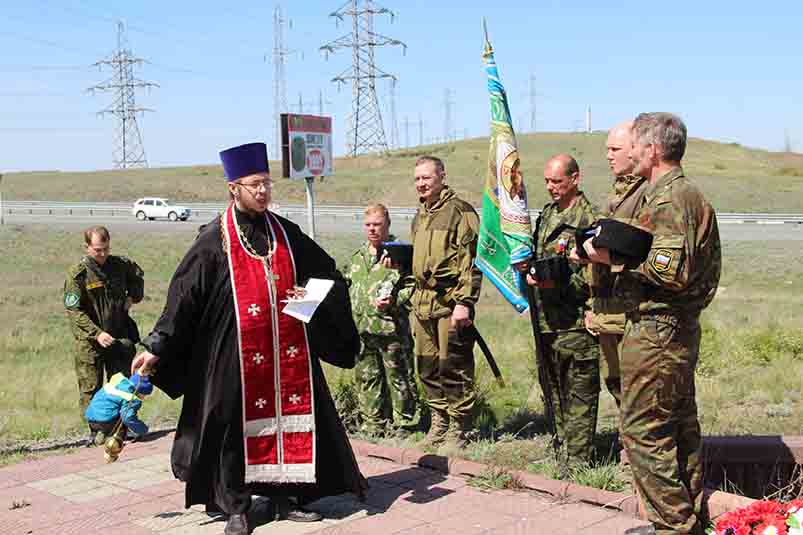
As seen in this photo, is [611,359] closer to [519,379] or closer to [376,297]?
[376,297]

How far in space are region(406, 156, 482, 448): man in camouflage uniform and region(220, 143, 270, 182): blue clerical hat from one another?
5.05ft

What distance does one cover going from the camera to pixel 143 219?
45.9 meters

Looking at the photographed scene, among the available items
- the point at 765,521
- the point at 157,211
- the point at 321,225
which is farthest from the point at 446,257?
the point at 157,211

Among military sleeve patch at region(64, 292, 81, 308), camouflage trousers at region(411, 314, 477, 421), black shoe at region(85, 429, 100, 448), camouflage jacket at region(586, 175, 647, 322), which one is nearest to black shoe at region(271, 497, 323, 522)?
camouflage trousers at region(411, 314, 477, 421)

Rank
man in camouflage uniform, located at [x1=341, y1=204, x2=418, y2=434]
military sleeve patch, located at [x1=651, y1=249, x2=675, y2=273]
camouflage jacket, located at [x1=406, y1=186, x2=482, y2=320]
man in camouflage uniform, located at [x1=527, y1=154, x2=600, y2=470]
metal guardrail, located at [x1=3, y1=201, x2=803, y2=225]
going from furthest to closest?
metal guardrail, located at [x1=3, y1=201, x2=803, y2=225]
man in camouflage uniform, located at [x1=341, y1=204, x2=418, y2=434]
camouflage jacket, located at [x1=406, y1=186, x2=482, y2=320]
man in camouflage uniform, located at [x1=527, y1=154, x2=600, y2=470]
military sleeve patch, located at [x1=651, y1=249, x2=675, y2=273]

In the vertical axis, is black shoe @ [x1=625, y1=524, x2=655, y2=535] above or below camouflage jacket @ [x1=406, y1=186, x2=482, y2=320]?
below

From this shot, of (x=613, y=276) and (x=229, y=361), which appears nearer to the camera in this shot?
(x=613, y=276)

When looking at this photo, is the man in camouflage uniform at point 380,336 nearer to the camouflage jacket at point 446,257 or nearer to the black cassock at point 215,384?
the camouflage jacket at point 446,257

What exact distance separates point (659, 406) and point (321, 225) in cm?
3531

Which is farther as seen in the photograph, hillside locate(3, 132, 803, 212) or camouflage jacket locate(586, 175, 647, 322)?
hillside locate(3, 132, 803, 212)

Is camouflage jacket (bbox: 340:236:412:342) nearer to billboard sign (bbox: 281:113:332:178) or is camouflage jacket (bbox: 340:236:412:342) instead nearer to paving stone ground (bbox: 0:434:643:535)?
paving stone ground (bbox: 0:434:643:535)

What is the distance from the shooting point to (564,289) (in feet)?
20.1

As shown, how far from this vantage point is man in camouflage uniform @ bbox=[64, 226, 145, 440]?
26.7 ft

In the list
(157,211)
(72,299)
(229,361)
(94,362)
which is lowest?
(94,362)
